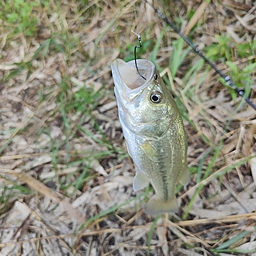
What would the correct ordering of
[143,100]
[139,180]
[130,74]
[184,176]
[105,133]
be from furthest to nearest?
1. [105,133]
2. [139,180]
3. [184,176]
4. [130,74]
5. [143,100]

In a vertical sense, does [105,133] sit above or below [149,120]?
below

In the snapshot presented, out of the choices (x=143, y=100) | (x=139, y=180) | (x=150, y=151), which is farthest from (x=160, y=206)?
(x=143, y=100)

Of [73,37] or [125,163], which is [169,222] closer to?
[125,163]

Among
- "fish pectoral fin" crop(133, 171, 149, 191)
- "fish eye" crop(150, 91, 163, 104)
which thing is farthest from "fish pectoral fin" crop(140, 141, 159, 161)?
"fish pectoral fin" crop(133, 171, 149, 191)

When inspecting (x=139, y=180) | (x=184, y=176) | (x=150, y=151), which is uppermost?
(x=150, y=151)

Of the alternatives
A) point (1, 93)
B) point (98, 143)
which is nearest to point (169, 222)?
point (98, 143)

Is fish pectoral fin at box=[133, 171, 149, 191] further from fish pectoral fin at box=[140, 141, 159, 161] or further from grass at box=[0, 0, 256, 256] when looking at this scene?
grass at box=[0, 0, 256, 256]

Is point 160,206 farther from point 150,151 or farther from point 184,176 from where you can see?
point 150,151

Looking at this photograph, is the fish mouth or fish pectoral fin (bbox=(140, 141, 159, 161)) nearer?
the fish mouth
